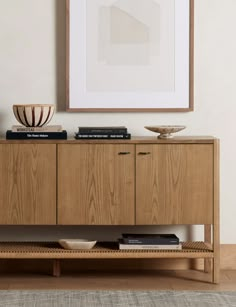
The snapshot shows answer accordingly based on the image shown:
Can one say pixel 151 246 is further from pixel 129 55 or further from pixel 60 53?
pixel 60 53

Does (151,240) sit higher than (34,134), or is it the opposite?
(34,134)

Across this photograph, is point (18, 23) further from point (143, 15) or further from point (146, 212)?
point (146, 212)

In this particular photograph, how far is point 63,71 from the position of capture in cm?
468

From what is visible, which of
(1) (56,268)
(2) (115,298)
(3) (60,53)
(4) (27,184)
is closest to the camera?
(2) (115,298)

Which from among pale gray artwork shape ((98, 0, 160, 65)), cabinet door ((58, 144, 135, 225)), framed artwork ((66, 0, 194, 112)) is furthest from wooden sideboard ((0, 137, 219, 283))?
pale gray artwork shape ((98, 0, 160, 65))

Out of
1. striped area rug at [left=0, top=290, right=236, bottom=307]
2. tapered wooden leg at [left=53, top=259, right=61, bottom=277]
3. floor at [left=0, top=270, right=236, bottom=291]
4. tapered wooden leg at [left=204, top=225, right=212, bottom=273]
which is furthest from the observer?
tapered wooden leg at [left=204, top=225, right=212, bottom=273]

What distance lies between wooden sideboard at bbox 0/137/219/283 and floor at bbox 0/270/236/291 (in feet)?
0.48

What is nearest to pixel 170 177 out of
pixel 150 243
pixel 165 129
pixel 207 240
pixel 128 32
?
pixel 165 129

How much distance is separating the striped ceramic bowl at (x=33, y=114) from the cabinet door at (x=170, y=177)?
51 centimetres

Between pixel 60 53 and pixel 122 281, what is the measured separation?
1262 mm

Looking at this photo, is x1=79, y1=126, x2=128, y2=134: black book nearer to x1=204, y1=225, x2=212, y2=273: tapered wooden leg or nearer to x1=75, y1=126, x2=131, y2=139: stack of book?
x1=75, y1=126, x2=131, y2=139: stack of book

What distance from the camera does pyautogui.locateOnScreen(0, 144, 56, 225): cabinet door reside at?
4.38 metres

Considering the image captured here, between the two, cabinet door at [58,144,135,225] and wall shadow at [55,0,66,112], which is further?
wall shadow at [55,0,66,112]

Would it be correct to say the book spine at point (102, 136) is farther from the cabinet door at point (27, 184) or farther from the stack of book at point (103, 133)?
the cabinet door at point (27, 184)
